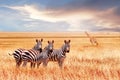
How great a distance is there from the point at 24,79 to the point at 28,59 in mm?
5861

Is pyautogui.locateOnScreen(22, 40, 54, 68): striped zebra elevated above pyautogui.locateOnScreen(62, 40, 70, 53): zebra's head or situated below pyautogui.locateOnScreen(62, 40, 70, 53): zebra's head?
below

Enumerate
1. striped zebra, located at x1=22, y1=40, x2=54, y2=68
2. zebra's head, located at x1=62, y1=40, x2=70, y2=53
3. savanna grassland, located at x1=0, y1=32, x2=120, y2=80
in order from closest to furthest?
savanna grassland, located at x1=0, y1=32, x2=120, y2=80
striped zebra, located at x1=22, y1=40, x2=54, y2=68
zebra's head, located at x1=62, y1=40, x2=70, y2=53

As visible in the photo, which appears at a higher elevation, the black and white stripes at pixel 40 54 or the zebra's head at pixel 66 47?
the zebra's head at pixel 66 47

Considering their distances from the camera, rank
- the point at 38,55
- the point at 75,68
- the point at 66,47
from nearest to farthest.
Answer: the point at 75,68 → the point at 38,55 → the point at 66,47

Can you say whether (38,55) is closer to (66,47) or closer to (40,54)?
(40,54)

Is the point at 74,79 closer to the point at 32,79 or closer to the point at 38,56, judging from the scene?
the point at 32,79

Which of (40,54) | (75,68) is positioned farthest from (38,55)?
(75,68)

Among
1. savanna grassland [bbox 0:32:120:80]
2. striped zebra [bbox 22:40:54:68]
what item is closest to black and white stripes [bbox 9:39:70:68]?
striped zebra [bbox 22:40:54:68]

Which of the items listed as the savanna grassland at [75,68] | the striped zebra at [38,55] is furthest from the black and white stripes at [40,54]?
the savanna grassland at [75,68]

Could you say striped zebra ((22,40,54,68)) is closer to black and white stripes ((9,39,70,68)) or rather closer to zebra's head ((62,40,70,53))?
black and white stripes ((9,39,70,68))

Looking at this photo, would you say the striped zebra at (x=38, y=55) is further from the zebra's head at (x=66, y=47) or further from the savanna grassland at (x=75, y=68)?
the zebra's head at (x=66, y=47)

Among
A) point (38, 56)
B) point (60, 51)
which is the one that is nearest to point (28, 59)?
point (38, 56)

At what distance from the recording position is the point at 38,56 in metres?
15.4

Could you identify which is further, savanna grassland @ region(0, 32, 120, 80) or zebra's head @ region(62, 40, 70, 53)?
zebra's head @ region(62, 40, 70, 53)
